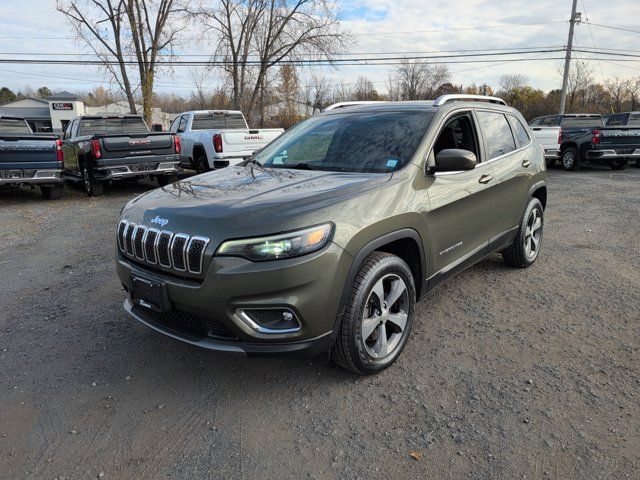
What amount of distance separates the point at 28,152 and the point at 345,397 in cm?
936

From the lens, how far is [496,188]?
166 inches

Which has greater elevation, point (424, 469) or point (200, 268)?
point (200, 268)

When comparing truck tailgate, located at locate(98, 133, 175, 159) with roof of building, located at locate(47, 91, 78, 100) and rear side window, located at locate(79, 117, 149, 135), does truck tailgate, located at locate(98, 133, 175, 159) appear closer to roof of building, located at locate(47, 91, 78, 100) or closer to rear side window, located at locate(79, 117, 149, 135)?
rear side window, located at locate(79, 117, 149, 135)

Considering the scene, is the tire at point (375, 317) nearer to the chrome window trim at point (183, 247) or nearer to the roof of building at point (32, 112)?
the chrome window trim at point (183, 247)

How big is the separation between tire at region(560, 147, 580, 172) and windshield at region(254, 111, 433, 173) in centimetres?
1378

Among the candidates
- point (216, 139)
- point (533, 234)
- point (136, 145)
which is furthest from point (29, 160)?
point (533, 234)

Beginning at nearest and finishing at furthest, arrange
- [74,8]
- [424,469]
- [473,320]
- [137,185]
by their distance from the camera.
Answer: [424,469]
[473,320]
[137,185]
[74,8]

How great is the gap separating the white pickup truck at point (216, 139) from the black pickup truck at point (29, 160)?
3.24 meters

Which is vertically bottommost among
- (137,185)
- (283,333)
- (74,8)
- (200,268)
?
(137,185)

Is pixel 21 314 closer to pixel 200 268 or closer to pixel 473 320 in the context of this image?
pixel 200 268

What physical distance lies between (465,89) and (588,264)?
5913 cm

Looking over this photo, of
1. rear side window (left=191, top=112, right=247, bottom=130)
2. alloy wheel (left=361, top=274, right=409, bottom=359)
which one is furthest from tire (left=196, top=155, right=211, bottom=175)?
alloy wheel (left=361, top=274, right=409, bottom=359)

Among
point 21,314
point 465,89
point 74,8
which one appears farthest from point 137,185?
point 465,89

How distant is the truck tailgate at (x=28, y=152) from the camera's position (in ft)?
30.2
